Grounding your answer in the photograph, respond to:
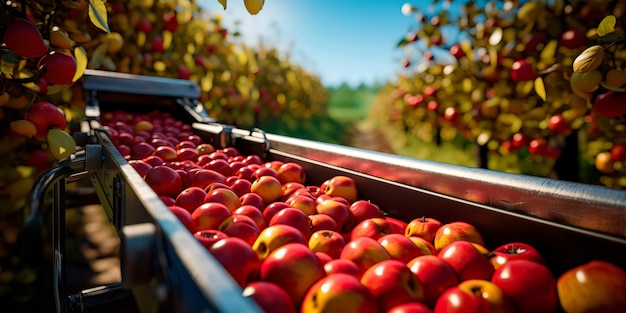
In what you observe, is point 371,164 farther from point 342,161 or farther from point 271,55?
point 271,55

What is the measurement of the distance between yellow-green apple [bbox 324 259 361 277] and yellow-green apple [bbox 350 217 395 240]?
271mm

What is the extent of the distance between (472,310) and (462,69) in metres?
3.67

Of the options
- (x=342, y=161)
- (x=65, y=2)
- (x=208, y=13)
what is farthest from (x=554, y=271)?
(x=208, y=13)

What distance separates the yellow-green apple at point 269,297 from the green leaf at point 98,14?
117 cm

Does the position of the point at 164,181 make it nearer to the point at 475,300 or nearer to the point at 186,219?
the point at 186,219

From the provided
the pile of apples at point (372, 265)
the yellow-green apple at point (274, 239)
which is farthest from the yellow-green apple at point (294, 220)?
the yellow-green apple at point (274, 239)

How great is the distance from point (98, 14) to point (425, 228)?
1.44 meters

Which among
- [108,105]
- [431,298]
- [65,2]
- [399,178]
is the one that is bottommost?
[431,298]

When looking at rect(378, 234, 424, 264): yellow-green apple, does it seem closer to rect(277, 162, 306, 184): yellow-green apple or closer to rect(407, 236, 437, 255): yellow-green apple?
rect(407, 236, 437, 255): yellow-green apple

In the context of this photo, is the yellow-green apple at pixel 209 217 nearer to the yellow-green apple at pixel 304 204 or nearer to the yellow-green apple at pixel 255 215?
the yellow-green apple at pixel 255 215

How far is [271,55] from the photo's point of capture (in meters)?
12.0

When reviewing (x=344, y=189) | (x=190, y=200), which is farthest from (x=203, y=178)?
(x=344, y=189)

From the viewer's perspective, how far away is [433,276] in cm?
101

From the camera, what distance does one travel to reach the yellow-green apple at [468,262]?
1.06 meters
